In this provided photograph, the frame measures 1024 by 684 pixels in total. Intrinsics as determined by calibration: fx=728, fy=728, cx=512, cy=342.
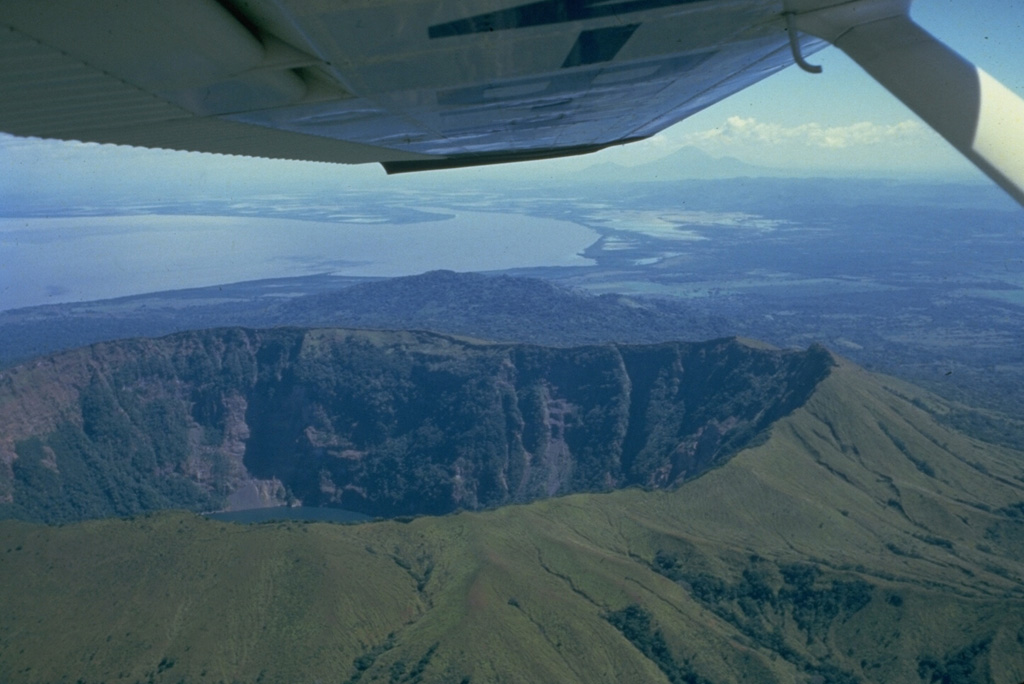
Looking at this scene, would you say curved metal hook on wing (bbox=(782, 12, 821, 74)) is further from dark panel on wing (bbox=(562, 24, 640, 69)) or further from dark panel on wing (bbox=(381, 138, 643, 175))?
dark panel on wing (bbox=(381, 138, 643, 175))

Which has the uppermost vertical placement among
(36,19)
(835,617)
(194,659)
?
(36,19)

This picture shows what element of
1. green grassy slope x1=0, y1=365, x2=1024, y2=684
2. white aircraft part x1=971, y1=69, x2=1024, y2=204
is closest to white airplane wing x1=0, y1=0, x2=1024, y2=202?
white aircraft part x1=971, y1=69, x2=1024, y2=204

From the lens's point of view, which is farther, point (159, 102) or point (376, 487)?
point (376, 487)

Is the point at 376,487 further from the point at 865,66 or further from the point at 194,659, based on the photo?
the point at 865,66

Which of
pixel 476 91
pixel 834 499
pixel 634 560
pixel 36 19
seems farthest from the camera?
pixel 834 499

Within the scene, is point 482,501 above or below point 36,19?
below

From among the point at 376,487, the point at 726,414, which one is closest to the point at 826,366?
the point at 726,414

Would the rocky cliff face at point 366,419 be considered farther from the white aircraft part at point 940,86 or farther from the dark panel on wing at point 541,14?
the dark panel on wing at point 541,14

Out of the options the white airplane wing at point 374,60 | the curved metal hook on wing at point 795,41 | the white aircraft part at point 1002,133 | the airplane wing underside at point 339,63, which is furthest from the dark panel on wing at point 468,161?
the white aircraft part at point 1002,133
